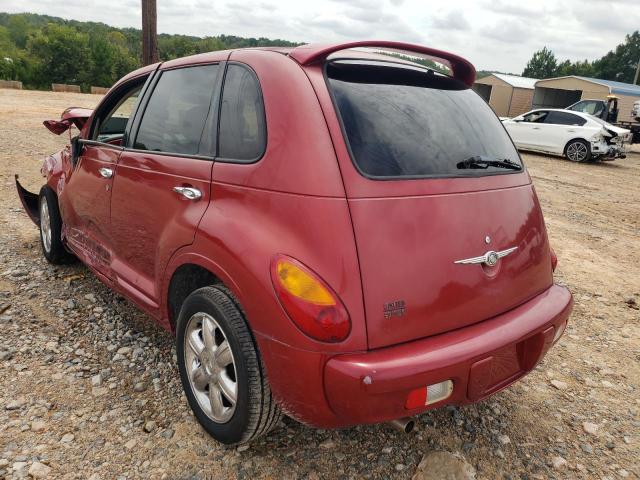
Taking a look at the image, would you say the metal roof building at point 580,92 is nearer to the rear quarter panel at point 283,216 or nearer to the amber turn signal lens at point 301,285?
the rear quarter panel at point 283,216

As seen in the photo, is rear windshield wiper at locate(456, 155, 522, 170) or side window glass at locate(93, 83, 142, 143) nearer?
rear windshield wiper at locate(456, 155, 522, 170)

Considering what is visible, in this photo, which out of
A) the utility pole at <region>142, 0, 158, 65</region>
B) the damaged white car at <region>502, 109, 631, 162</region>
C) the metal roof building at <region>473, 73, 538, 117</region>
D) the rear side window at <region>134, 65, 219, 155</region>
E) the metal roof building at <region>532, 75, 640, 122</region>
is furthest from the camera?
the metal roof building at <region>473, 73, 538, 117</region>

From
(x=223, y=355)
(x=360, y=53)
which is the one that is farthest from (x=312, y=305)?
(x=360, y=53)

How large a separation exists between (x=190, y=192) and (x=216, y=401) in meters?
0.95

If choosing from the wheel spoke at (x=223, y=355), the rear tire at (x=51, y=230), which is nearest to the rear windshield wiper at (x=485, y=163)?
the wheel spoke at (x=223, y=355)

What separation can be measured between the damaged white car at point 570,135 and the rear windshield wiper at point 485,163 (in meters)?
13.2

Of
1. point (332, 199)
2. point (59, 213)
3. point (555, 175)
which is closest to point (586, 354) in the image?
point (332, 199)

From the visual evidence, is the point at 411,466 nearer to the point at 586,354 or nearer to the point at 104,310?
the point at 586,354

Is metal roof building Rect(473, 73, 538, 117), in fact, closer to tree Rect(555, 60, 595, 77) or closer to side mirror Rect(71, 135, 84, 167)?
side mirror Rect(71, 135, 84, 167)

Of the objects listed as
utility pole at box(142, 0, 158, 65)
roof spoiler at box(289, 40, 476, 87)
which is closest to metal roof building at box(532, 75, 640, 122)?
utility pole at box(142, 0, 158, 65)

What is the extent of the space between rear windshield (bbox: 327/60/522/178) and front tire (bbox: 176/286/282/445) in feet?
2.65

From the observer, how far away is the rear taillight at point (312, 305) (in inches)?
66.9

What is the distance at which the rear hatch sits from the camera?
5.82ft

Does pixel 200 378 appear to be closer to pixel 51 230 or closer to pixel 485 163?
pixel 485 163
